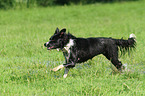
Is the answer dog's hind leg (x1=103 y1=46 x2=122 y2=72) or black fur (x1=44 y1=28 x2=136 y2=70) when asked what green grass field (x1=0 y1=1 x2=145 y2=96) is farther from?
black fur (x1=44 y1=28 x2=136 y2=70)

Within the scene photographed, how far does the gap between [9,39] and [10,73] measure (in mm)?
4056

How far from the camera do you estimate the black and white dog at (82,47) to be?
5887mm

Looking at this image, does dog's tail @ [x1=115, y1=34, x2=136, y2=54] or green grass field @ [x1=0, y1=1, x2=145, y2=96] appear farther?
dog's tail @ [x1=115, y1=34, x2=136, y2=54]

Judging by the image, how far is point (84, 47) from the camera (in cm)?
616

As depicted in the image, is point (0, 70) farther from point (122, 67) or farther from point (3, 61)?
point (122, 67)

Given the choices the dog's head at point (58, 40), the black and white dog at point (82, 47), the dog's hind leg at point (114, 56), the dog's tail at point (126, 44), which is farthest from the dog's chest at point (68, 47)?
the dog's tail at point (126, 44)

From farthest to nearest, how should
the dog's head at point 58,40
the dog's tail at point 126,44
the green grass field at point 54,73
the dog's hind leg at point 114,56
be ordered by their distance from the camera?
the dog's tail at point 126,44 < the dog's hind leg at point 114,56 < the dog's head at point 58,40 < the green grass field at point 54,73

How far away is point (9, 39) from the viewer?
10008 mm

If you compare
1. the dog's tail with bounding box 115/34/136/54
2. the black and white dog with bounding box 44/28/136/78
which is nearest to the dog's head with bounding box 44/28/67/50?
the black and white dog with bounding box 44/28/136/78

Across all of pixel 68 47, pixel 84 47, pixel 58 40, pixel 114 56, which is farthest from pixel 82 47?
pixel 114 56

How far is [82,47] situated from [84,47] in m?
0.05

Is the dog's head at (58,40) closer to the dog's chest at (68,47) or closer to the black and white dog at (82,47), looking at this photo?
the black and white dog at (82,47)

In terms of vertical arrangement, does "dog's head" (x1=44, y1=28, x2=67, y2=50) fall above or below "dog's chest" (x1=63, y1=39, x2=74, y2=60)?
above

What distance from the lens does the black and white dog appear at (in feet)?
19.3
